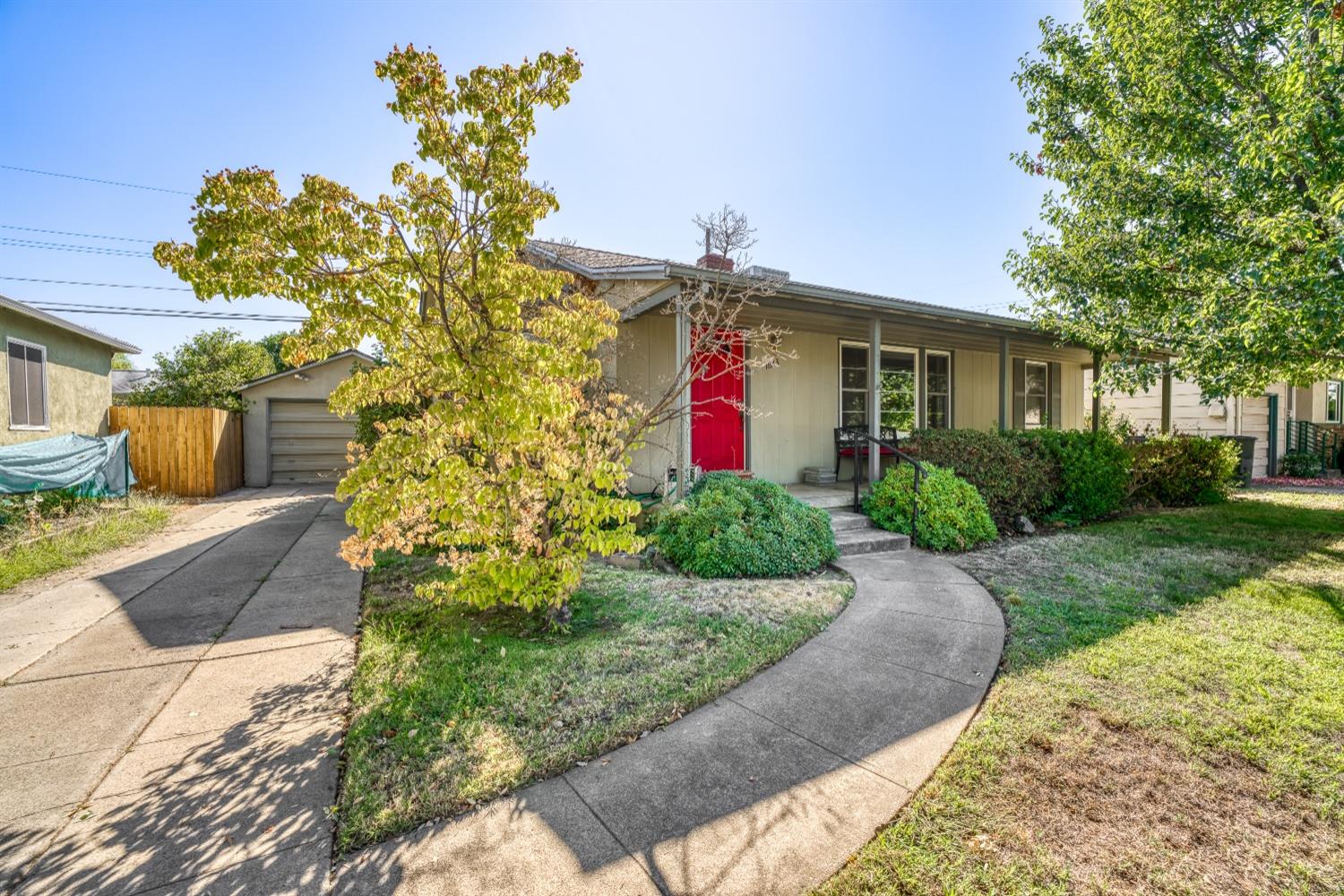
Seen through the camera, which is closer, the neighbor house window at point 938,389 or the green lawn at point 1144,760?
the green lawn at point 1144,760

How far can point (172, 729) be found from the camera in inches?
117

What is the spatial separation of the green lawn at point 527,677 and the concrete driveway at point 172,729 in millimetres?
201

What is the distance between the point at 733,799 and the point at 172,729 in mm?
2884

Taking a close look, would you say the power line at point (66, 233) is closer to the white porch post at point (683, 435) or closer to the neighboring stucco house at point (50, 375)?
the neighboring stucco house at point (50, 375)

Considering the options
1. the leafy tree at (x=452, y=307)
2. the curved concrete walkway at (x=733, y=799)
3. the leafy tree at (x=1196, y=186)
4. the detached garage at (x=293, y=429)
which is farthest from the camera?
the detached garage at (x=293, y=429)

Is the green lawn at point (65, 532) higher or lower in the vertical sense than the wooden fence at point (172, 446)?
lower

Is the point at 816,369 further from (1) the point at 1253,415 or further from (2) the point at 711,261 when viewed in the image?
(1) the point at 1253,415

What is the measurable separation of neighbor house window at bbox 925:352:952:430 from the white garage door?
1329 cm

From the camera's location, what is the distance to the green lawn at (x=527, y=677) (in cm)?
246

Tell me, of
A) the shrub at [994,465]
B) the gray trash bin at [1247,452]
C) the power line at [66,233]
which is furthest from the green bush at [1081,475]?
the power line at [66,233]

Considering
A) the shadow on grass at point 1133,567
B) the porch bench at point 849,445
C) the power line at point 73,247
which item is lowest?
the shadow on grass at point 1133,567

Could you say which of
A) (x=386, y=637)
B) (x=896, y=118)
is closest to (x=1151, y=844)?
(x=386, y=637)

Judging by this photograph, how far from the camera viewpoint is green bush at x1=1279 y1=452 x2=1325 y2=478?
1443 cm


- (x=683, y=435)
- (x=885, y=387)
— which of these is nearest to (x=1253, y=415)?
(x=885, y=387)
